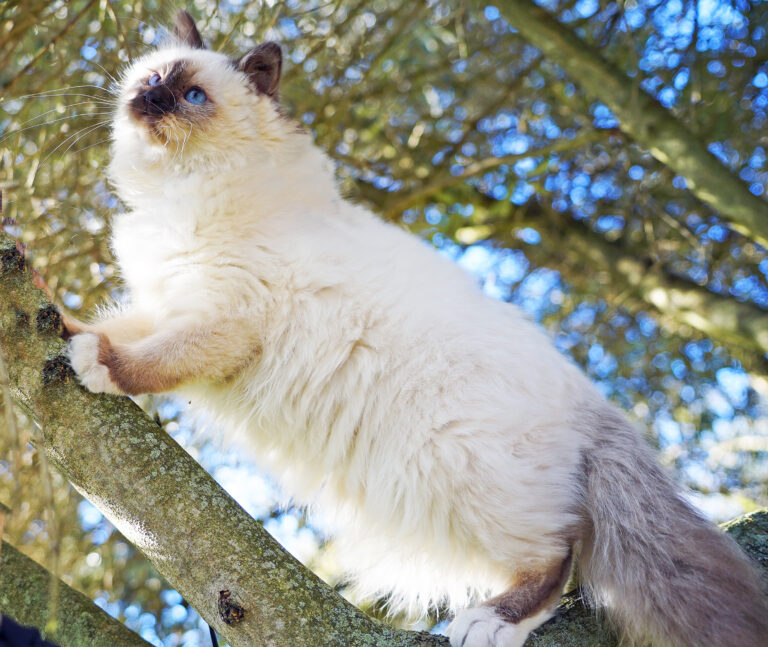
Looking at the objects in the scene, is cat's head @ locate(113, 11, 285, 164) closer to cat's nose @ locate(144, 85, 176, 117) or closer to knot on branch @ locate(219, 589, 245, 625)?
cat's nose @ locate(144, 85, 176, 117)

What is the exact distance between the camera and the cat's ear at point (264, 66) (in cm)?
292

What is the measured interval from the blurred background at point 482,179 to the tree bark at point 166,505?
104 centimetres

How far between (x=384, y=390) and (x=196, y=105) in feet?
4.17

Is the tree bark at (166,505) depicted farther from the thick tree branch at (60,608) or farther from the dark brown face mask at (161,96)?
the dark brown face mask at (161,96)

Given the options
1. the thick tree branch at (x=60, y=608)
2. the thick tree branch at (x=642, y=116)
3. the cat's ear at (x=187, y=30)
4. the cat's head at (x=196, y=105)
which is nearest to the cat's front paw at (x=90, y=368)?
the thick tree branch at (x=60, y=608)

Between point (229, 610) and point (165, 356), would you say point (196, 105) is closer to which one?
point (165, 356)

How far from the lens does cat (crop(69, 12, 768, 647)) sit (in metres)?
2.01

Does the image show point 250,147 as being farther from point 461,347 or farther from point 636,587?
point 636,587

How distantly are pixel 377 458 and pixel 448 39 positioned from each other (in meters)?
2.34

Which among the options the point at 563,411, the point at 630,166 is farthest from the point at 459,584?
the point at 630,166

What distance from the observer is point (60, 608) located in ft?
6.33

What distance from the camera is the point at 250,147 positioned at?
2.79m

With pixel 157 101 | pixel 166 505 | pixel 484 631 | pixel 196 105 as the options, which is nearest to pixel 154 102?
pixel 157 101

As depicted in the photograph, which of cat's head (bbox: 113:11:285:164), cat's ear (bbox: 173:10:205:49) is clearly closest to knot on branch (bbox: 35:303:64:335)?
cat's head (bbox: 113:11:285:164)
